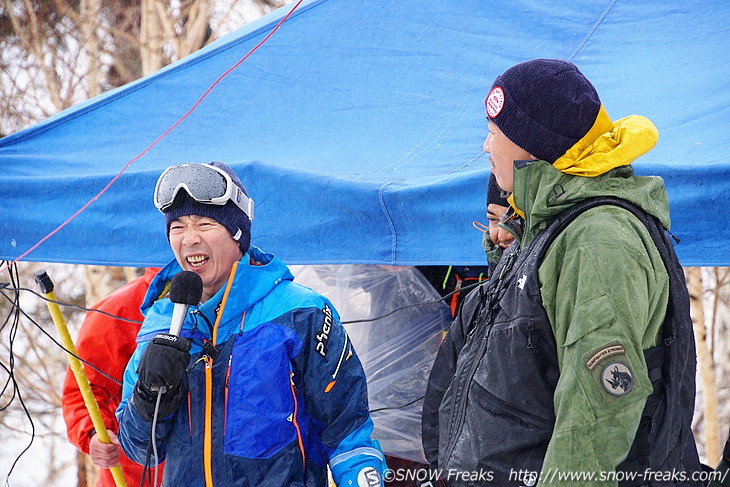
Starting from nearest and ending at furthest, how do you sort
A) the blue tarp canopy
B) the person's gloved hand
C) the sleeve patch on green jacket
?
the sleeve patch on green jacket
the person's gloved hand
the blue tarp canopy

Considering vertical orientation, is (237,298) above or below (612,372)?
below

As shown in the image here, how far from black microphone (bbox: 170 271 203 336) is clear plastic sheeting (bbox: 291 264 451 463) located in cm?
116

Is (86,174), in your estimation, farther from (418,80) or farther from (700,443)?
(700,443)

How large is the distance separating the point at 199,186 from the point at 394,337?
1263mm

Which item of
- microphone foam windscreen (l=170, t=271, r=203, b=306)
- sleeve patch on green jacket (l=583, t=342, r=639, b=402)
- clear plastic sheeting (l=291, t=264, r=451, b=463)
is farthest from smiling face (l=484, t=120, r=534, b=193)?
clear plastic sheeting (l=291, t=264, r=451, b=463)

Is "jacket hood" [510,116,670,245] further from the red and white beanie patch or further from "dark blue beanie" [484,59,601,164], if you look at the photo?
the red and white beanie patch

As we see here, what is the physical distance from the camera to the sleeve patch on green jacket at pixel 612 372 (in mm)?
1445

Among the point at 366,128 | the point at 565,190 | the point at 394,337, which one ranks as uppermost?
the point at 565,190

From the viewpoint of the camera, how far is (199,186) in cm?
223

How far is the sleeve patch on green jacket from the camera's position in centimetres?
145

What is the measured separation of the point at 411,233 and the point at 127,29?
8.88 metres

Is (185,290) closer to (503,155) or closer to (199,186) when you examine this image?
(199,186)

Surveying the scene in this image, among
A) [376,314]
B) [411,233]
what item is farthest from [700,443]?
[411,233]

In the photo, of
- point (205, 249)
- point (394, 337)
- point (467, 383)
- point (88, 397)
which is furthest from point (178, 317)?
point (394, 337)
